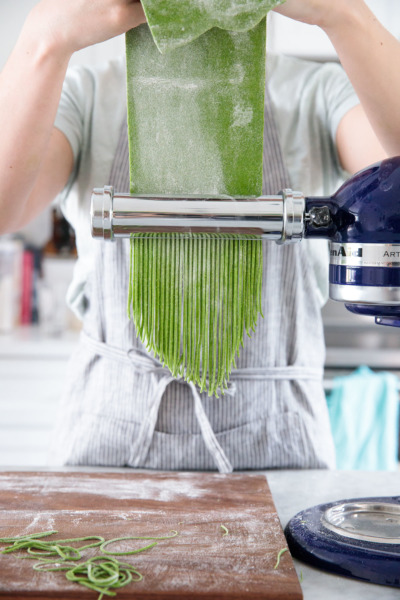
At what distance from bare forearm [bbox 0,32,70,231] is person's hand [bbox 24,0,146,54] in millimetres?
11

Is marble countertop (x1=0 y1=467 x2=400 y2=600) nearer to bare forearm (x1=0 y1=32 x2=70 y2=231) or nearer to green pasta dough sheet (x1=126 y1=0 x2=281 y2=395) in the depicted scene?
green pasta dough sheet (x1=126 y1=0 x2=281 y2=395)

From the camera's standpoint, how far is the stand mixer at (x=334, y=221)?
1.95ft

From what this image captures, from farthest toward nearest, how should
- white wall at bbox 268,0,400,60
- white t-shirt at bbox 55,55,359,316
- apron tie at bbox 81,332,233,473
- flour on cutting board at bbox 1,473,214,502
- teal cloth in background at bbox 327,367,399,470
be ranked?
white wall at bbox 268,0,400,60 → teal cloth in background at bbox 327,367,399,470 → white t-shirt at bbox 55,55,359,316 → apron tie at bbox 81,332,233,473 → flour on cutting board at bbox 1,473,214,502

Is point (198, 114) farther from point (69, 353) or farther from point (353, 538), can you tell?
point (69, 353)

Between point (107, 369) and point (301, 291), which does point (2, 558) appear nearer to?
point (107, 369)

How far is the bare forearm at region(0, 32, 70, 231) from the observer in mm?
705

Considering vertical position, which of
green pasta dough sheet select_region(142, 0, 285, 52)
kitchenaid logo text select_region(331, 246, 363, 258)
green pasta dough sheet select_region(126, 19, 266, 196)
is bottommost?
kitchenaid logo text select_region(331, 246, 363, 258)

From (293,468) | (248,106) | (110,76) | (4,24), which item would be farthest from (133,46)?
(4,24)

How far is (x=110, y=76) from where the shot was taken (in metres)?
1.05

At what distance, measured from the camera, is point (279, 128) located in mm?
1037

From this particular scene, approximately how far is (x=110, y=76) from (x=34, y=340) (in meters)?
1.45

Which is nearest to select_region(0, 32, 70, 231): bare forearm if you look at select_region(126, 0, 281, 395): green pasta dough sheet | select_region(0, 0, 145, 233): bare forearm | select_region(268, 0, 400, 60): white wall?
select_region(0, 0, 145, 233): bare forearm

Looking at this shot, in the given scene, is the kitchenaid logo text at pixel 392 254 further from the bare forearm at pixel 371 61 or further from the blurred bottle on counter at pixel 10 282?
the blurred bottle on counter at pixel 10 282

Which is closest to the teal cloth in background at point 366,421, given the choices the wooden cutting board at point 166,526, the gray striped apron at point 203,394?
the gray striped apron at point 203,394
